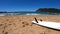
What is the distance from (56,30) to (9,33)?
2.75 metres

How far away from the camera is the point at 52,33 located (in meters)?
5.38

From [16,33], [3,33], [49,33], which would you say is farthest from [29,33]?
[3,33]

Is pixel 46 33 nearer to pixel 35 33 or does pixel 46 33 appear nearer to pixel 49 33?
pixel 49 33

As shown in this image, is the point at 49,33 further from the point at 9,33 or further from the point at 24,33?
the point at 9,33

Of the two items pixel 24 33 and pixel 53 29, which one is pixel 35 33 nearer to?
pixel 24 33

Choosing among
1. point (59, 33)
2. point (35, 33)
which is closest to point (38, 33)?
point (35, 33)

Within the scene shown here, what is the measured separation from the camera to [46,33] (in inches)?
213

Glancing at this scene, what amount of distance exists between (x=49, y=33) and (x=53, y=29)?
734mm

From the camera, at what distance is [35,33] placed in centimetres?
547

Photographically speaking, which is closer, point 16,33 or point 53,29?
point 16,33

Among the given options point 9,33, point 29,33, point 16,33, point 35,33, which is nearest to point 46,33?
point 35,33

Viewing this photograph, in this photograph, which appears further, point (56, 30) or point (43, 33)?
point (56, 30)

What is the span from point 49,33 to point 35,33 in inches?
30.5

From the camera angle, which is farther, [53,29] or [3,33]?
[53,29]
